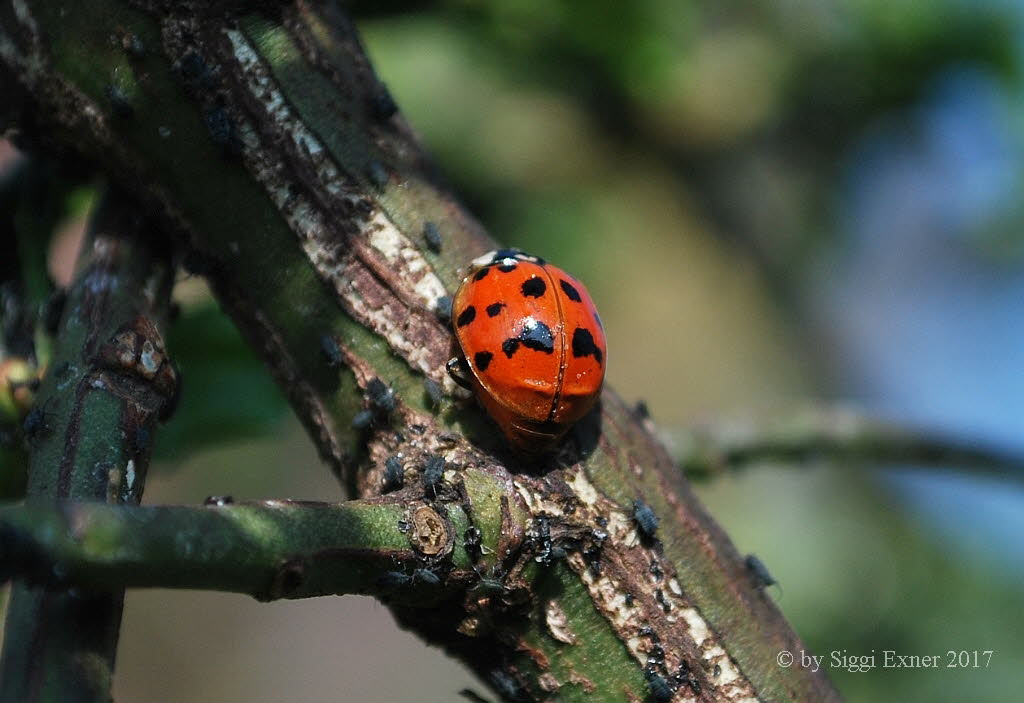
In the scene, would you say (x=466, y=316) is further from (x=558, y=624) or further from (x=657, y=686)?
(x=657, y=686)

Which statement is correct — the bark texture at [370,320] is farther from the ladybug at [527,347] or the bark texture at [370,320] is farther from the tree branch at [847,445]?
the tree branch at [847,445]

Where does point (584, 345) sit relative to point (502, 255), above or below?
below

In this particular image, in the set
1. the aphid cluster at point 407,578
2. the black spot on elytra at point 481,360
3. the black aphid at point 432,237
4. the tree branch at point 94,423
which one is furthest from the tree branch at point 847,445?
the tree branch at point 94,423

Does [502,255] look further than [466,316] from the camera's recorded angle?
Yes

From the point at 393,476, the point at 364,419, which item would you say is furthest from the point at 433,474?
the point at 364,419

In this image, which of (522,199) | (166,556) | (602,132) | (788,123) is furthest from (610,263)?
(166,556)

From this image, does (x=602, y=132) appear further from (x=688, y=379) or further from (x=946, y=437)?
(x=946, y=437)
